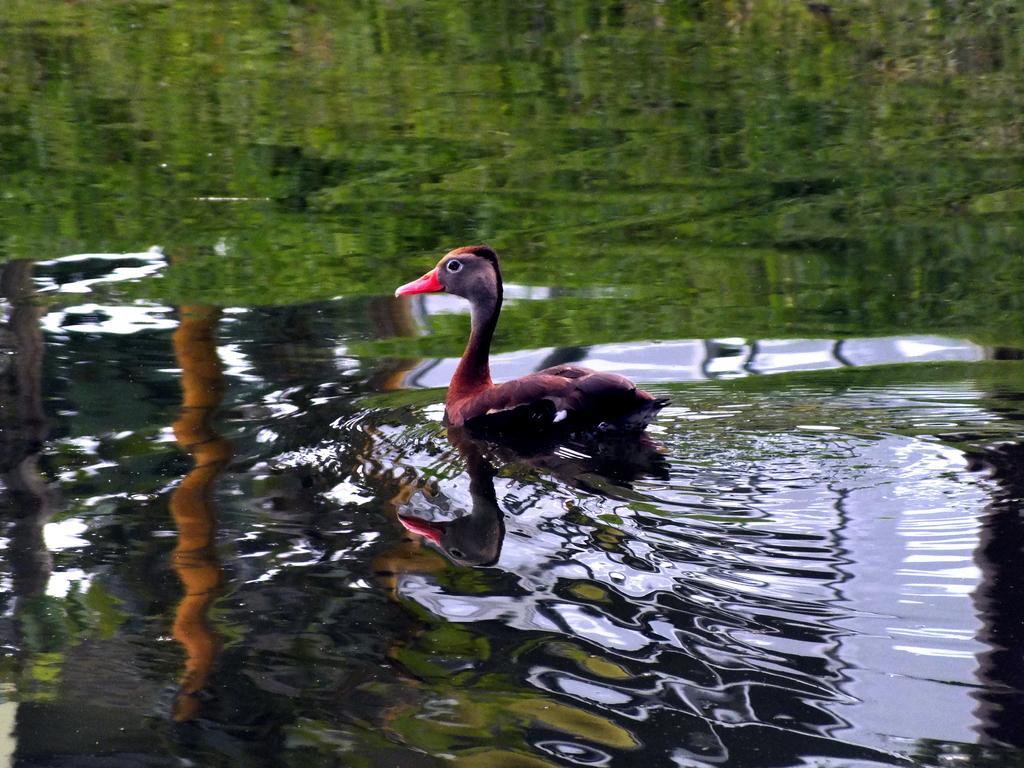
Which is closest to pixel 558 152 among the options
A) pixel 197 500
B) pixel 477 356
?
pixel 477 356

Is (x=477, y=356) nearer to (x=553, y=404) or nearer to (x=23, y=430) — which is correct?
(x=553, y=404)

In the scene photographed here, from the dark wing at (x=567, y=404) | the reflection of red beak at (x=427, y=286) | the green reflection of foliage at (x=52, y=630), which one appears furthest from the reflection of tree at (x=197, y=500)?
the dark wing at (x=567, y=404)

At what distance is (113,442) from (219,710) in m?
2.79

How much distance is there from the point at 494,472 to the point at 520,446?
0.40 m

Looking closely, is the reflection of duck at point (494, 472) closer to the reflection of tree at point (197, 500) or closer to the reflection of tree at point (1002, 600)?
the reflection of tree at point (197, 500)

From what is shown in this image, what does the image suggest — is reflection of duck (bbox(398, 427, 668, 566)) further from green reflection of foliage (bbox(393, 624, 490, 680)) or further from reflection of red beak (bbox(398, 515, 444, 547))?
green reflection of foliage (bbox(393, 624, 490, 680))

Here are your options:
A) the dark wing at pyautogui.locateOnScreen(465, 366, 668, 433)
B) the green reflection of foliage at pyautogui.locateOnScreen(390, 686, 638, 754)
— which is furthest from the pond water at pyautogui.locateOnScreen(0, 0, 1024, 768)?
the dark wing at pyautogui.locateOnScreen(465, 366, 668, 433)

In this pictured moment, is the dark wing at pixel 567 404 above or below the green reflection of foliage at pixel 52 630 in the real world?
above

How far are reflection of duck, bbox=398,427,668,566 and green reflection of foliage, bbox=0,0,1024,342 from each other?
7.13 feet

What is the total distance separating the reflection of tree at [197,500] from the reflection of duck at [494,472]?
78cm

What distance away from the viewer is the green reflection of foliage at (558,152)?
10.2 meters

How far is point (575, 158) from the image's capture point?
44.5ft

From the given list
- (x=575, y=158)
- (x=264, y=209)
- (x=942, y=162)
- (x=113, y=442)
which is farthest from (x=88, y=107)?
(x=113, y=442)

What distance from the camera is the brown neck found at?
7258 millimetres
